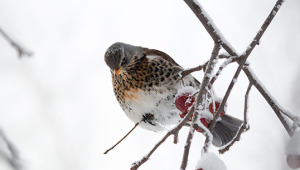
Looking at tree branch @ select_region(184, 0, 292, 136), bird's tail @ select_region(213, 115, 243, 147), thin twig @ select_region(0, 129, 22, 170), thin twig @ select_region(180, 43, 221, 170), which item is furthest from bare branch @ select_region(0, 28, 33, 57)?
bird's tail @ select_region(213, 115, 243, 147)

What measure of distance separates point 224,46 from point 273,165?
1.26 m

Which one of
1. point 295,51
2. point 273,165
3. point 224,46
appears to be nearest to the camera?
point 224,46

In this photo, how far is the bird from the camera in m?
2.88

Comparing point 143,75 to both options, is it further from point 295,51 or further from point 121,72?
point 295,51

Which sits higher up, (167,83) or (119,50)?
(119,50)

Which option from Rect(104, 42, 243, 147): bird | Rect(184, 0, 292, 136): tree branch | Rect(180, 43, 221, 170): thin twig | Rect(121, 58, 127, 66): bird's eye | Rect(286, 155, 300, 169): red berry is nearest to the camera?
Rect(180, 43, 221, 170): thin twig

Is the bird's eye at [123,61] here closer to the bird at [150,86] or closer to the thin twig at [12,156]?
the bird at [150,86]

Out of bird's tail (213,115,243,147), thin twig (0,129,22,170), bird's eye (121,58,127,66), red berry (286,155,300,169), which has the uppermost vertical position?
thin twig (0,129,22,170)

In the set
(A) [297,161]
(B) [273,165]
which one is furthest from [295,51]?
(A) [297,161]

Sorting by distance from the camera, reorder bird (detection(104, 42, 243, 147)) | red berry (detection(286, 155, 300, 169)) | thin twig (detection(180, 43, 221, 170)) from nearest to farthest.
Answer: thin twig (detection(180, 43, 221, 170)), red berry (detection(286, 155, 300, 169)), bird (detection(104, 42, 243, 147))

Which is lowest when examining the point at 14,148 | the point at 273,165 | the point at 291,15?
the point at 291,15

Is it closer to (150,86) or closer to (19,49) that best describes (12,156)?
(19,49)

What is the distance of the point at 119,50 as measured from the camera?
2971 mm

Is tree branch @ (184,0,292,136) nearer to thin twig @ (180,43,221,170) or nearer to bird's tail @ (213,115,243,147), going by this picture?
thin twig @ (180,43,221,170)
